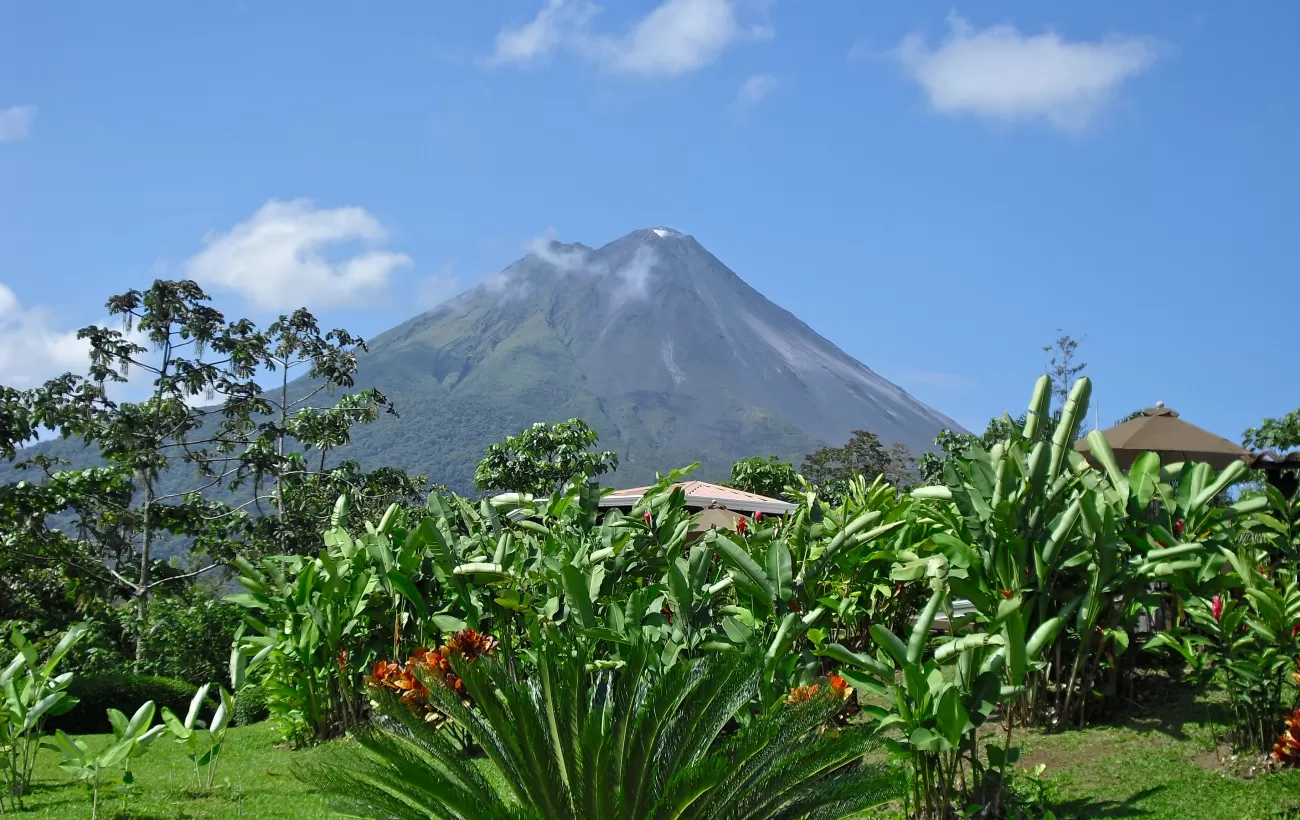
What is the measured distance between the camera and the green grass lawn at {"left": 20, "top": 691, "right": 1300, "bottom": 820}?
175 inches

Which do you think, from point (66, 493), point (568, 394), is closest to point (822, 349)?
point (568, 394)

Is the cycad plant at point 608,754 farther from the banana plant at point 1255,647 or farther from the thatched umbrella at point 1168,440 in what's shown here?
the thatched umbrella at point 1168,440

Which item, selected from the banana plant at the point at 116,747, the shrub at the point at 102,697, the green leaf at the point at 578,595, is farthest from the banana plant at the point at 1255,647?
the shrub at the point at 102,697

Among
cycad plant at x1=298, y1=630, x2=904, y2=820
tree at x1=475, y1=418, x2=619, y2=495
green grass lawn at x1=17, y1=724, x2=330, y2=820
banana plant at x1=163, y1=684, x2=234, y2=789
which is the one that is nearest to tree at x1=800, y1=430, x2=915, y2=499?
tree at x1=475, y1=418, x2=619, y2=495

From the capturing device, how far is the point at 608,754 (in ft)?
9.76

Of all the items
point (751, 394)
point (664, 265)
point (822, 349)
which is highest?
point (664, 265)

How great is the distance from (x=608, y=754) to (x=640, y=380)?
161746 millimetres

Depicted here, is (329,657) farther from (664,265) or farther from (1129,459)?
(664,265)

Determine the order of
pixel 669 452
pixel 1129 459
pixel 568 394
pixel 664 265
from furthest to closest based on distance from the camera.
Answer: pixel 664 265 < pixel 568 394 < pixel 669 452 < pixel 1129 459

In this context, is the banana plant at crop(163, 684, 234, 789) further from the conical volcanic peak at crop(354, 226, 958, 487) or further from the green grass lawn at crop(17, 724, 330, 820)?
the conical volcanic peak at crop(354, 226, 958, 487)

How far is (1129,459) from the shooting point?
11500mm

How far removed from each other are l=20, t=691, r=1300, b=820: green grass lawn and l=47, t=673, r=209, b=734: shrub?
4.52m

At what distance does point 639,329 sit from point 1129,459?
169204 millimetres

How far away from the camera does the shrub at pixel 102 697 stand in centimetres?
1058
